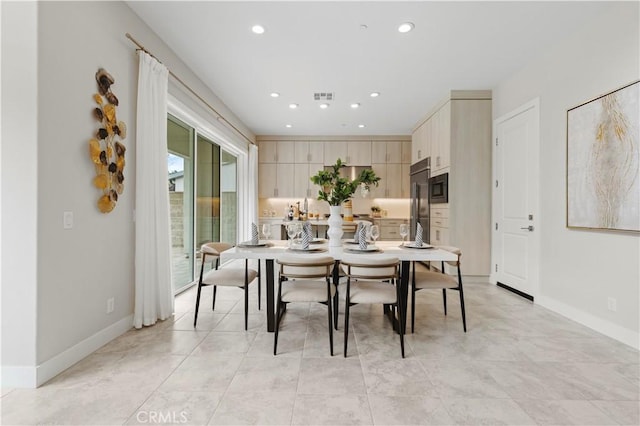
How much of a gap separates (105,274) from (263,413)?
1.71 meters

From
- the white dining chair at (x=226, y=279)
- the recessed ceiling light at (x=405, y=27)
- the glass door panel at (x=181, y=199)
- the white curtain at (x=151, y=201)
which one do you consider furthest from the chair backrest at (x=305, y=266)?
the recessed ceiling light at (x=405, y=27)

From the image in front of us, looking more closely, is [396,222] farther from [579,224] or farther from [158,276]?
[158,276]

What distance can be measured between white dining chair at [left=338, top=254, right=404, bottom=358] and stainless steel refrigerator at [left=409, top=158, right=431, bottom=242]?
3.29 meters

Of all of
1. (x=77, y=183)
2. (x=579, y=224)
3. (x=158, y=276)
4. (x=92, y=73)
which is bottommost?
(x=158, y=276)

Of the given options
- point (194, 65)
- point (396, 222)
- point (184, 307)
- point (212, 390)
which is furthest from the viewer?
point (396, 222)

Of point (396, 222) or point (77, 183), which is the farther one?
point (396, 222)

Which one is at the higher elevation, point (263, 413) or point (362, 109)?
point (362, 109)

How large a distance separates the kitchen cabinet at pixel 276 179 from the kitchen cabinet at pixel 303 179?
0.10 meters

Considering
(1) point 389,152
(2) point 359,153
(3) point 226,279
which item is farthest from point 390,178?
(3) point 226,279

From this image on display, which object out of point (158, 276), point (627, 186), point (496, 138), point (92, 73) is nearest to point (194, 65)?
point (92, 73)

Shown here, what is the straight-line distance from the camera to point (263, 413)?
1638mm

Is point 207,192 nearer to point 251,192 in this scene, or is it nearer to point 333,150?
point 251,192

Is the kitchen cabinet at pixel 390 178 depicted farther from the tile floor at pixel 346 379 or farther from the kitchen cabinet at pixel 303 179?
the tile floor at pixel 346 379

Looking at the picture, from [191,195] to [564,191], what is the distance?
448 centimetres
